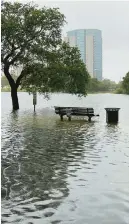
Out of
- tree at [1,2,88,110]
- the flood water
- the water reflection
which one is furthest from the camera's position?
tree at [1,2,88,110]

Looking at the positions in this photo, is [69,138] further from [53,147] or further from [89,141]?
[53,147]

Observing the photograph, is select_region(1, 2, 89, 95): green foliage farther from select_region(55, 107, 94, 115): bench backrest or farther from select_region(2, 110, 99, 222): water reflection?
select_region(2, 110, 99, 222): water reflection

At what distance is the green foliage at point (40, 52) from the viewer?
3653 cm

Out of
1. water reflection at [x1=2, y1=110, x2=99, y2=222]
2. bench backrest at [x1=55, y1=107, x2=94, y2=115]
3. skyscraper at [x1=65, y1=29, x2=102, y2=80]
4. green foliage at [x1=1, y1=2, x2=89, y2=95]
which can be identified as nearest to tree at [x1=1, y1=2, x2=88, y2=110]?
green foliage at [x1=1, y1=2, x2=89, y2=95]

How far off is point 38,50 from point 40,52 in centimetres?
31

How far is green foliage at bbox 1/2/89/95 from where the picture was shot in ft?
120

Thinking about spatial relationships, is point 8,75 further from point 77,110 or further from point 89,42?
point 89,42

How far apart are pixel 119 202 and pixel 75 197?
0.80 metres

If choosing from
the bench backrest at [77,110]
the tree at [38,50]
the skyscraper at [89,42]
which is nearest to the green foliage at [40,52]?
the tree at [38,50]

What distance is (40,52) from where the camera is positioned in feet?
123

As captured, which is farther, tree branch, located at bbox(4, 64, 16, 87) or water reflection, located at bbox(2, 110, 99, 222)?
tree branch, located at bbox(4, 64, 16, 87)

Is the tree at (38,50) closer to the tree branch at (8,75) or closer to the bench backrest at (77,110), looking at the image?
the tree branch at (8,75)

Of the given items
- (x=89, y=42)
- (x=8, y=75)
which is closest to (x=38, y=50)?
(x=8, y=75)

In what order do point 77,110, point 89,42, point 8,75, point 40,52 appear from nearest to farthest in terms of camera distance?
point 77,110, point 40,52, point 8,75, point 89,42
